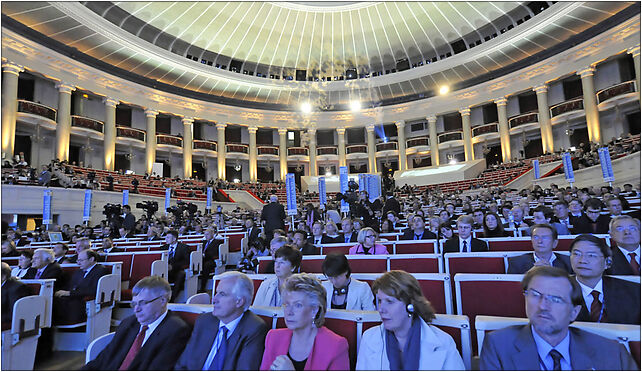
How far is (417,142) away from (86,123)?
22367 mm

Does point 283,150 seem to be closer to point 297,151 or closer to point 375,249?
point 297,151

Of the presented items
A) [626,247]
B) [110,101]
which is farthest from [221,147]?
[626,247]

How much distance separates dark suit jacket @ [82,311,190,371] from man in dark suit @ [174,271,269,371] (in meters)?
0.09

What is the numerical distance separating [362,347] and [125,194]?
13.2m

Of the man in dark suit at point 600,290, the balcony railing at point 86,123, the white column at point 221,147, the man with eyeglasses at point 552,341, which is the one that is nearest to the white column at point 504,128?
the white column at point 221,147

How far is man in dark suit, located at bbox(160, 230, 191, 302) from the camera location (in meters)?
5.17

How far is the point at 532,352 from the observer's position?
1445 mm

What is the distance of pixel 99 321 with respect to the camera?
3959 mm

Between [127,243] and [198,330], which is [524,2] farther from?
[198,330]

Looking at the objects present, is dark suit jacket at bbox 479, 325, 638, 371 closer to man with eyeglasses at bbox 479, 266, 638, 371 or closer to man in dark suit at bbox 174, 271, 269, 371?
man with eyeglasses at bbox 479, 266, 638, 371

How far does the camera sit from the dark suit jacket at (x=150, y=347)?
202 centimetres

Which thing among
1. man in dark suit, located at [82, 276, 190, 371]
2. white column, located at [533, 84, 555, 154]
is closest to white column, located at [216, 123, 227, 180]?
white column, located at [533, 84, 555, 154]

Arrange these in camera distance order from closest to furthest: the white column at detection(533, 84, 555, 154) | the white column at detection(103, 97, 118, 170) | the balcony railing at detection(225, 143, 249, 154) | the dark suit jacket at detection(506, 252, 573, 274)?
the dark suit jacket at detection(506, 252, 573, 274)
the white column at detection(103, 97, 118, 170)
the white column at detection(533, 84, 555, 154)
the balcony railing at detection(225, 143, 249, 154)

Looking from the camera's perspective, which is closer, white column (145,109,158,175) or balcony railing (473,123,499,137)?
white column (145,109,158,175)
